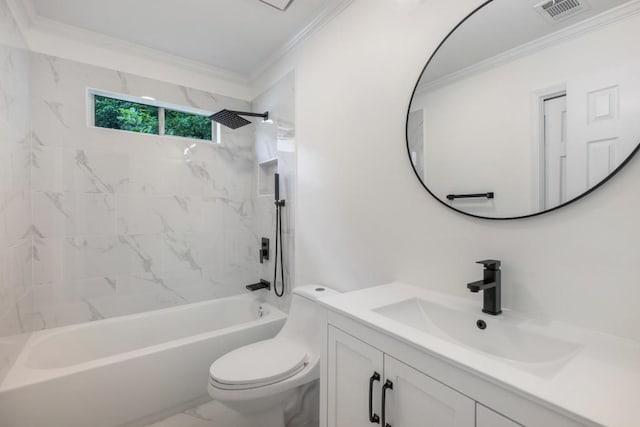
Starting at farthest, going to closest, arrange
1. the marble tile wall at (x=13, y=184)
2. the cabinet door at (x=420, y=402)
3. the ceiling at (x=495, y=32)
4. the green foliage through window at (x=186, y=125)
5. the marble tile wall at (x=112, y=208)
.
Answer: the green foliage through window at (x=186, y=125), the marble tile wall at (x=112, y=208), the marble tile wall at (x=13, y=184), the ceiling at (x=495, y=32), the cabinet door at (x=420, y=402)

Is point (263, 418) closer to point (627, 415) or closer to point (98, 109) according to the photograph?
point (627, 415)

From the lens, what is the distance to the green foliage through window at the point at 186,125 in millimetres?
2645

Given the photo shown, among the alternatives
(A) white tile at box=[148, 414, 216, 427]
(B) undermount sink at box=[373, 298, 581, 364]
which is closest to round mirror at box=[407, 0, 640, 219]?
(B) undermount sink at box=[373, 298, 581, 364]

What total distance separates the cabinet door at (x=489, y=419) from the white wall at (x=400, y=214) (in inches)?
19.1

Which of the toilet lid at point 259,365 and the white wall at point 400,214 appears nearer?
the white wall at point 400,214

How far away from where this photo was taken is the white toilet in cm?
144

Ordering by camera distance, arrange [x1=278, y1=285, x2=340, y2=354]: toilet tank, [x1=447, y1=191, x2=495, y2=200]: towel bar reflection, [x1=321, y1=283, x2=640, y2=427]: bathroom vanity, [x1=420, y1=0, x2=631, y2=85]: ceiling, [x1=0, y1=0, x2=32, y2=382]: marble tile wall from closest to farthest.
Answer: [x1=321, y1=283, x2=640, y2=427]: bathroom vanity
[x1=420, y1=0, x2=631, y2=85]: ceiling
[x1=447, y1=191, x2=495, y2=200]: towel bar reflection
[x1=0, y1=0, x2=32, y2=382]: marble tile wall
[x1=278, y1=285, x2=340, y2=354]: toilet tank

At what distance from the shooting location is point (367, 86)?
165cm

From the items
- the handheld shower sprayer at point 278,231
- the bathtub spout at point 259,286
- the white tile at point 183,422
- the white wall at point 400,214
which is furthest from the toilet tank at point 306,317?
the bathtub spout at point 259,286

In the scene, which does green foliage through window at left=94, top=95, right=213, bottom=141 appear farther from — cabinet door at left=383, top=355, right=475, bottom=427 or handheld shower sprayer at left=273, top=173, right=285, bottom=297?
cabinet door at left=383, top=355, right=475, bottom=427

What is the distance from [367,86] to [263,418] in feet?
6.18

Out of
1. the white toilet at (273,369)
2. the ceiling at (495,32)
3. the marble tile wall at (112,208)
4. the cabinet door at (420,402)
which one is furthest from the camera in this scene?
the marble tile wall at (112,208)

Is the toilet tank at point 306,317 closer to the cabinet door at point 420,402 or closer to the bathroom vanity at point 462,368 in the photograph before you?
the bathroom vanity at point 462,368

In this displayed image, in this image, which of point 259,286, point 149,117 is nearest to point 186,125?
point 149,117
